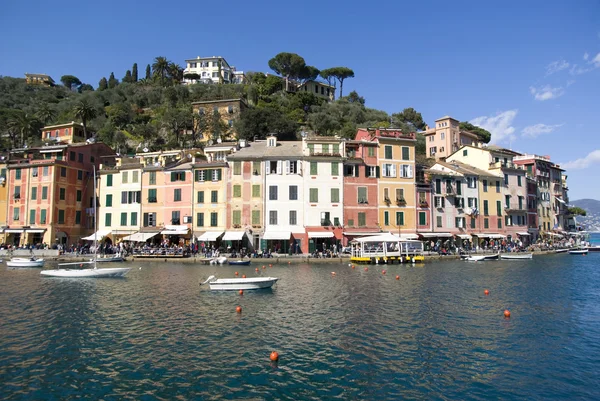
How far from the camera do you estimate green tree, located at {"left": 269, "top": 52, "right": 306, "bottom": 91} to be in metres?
125

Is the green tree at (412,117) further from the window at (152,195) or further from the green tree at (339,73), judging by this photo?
the window at (152,195)

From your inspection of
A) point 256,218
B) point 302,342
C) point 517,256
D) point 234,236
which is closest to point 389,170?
point 256,218

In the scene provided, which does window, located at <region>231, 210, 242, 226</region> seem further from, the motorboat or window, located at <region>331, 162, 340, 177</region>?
window, located at <region>331, 162, 340, 177</region>

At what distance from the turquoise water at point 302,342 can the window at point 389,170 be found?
2888 cm

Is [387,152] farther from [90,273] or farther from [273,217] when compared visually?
[90,273]

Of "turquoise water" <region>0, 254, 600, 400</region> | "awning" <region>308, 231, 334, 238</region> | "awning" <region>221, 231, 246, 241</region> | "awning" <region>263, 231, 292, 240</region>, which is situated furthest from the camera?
"awning" <region>308, 231, 334, 238</region>

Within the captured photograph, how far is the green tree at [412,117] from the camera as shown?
123500 millimetres

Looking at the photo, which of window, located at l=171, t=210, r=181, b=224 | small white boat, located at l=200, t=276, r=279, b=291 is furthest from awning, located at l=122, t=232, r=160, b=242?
small white boat, located at l=200, t=276, r=279, b=291

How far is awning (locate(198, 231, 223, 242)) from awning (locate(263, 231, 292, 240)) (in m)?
6.00

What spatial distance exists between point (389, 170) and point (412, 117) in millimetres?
71166

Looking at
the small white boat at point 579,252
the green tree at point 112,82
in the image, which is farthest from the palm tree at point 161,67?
the small white boat at point 579,252

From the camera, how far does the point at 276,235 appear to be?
177ft

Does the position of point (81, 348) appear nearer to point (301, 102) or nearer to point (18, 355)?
point (18, 355)

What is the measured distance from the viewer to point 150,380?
14039 millimetres
